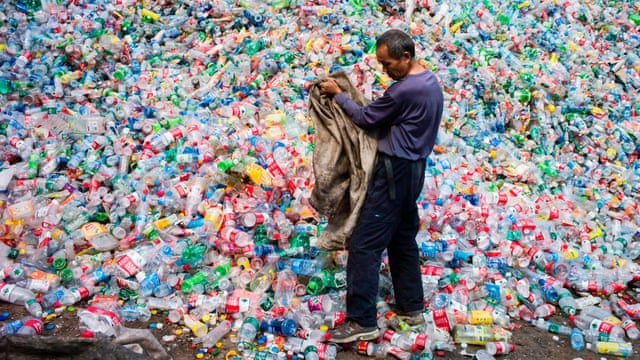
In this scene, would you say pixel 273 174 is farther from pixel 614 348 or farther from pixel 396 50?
pixel 614 348

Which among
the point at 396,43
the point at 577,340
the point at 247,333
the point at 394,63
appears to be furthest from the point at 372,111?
the point at 577,340

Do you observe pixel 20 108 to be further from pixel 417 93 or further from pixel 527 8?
pixel 527 8

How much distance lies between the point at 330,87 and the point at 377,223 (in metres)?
0.87

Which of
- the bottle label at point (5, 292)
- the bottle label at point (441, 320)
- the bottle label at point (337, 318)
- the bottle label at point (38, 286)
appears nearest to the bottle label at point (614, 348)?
the bottle label at point (441, 320)

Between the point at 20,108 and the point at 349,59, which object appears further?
the point at 349,59

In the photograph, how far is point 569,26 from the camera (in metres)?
8.30

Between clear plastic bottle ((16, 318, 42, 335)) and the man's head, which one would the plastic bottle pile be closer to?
clear plastic bottle ((16, 318, 42, 335))

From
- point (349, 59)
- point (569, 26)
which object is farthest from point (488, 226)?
point (569, 26)

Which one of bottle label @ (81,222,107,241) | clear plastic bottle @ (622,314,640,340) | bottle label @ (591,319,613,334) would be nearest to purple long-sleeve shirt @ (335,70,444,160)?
bottle label @ (591,319,613,334)

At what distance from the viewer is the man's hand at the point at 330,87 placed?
3408 millimetres

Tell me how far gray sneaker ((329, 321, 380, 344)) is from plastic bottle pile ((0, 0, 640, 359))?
83mm

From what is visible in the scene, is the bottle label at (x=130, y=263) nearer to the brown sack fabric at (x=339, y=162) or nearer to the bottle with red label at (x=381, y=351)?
the brown sack fabric at (x=339, y=162)

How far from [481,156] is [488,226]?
1059 millimetres

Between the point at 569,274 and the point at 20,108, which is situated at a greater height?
the point at 20,108
